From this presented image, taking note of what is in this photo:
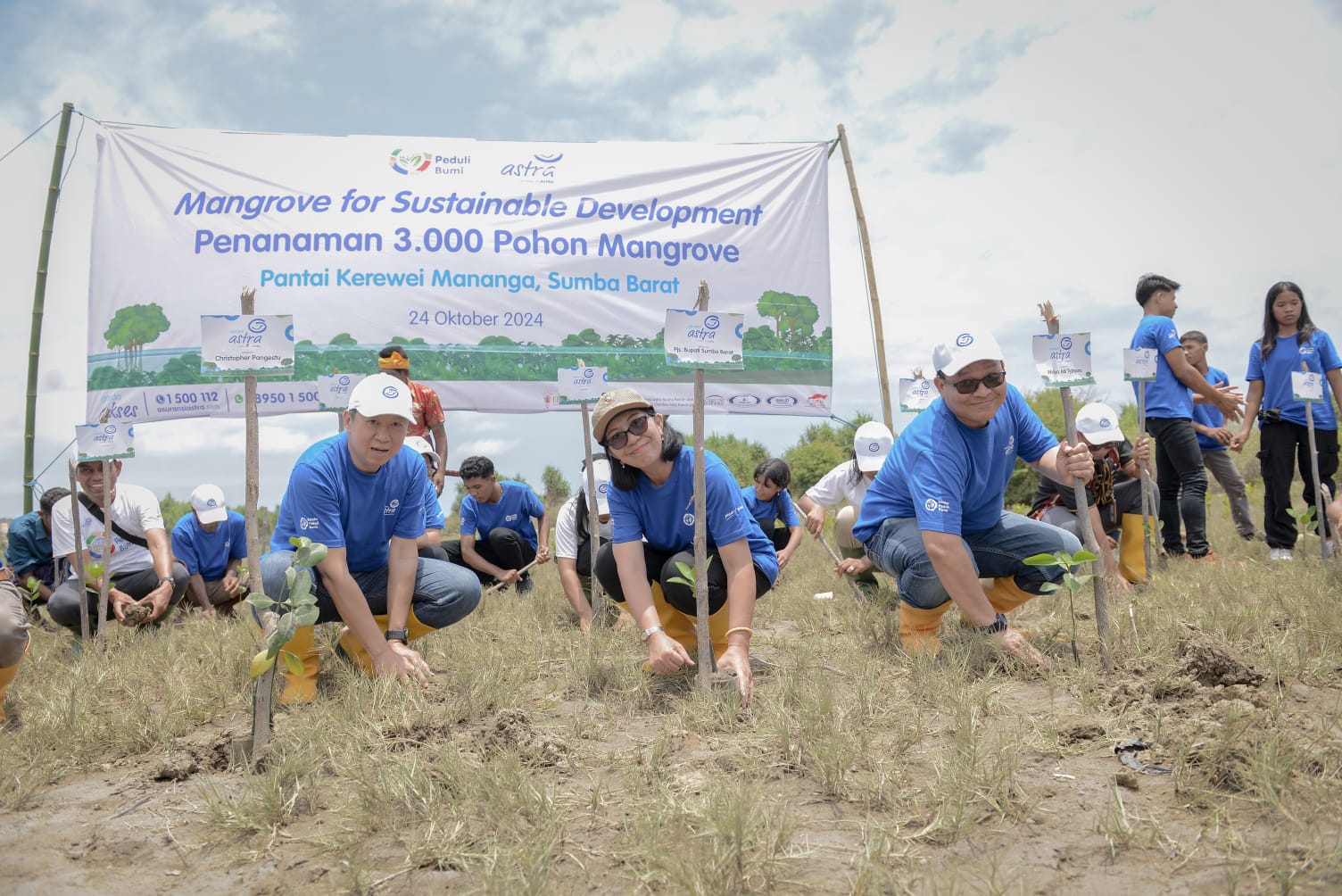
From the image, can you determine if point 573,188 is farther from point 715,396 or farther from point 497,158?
point 715,396

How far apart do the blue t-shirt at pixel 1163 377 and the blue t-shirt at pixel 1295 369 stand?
0.73 metres

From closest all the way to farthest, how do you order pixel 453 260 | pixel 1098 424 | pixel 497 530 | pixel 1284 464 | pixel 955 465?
pixel 955 465 < pixel 1098 424 < pixel 1284 464 < pixel 497 530 < pixel 453 260

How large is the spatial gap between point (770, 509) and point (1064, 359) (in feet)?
9.04

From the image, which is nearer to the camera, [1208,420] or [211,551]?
[211,551]

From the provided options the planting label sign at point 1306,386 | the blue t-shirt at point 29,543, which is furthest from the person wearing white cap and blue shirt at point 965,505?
the blue t-shirt at point 29,543

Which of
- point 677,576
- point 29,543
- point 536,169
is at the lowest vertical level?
point 29,543

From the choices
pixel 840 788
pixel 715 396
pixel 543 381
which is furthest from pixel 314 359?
pixel 840 788

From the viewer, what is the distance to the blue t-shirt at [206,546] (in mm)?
6316

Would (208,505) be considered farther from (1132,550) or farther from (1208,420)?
(1208,420)

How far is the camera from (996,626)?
3.60m

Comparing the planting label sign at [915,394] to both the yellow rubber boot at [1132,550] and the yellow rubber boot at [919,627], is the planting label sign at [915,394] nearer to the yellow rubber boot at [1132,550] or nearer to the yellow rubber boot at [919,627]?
the yellow rubber boot at [1132,550]

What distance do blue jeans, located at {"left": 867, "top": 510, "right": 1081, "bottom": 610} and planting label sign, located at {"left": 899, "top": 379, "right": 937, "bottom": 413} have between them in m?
2.20

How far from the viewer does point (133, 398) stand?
7.25m

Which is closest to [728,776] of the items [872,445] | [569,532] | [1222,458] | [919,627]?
[919,627]
